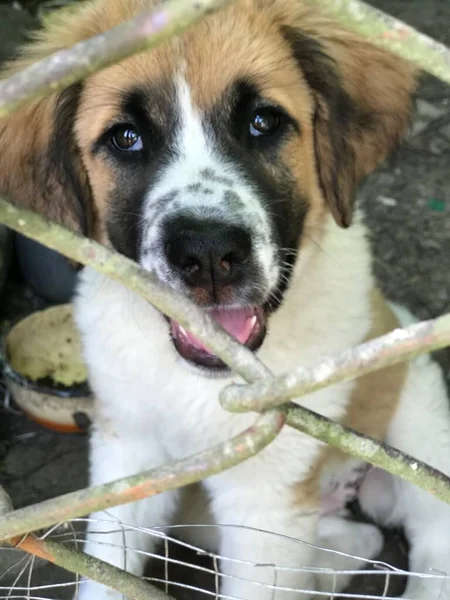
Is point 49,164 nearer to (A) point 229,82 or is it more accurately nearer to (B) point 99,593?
(A) point 229,82

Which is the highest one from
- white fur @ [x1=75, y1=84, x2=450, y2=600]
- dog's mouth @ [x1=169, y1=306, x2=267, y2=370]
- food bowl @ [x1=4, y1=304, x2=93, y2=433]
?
dog's mouth @ [x1=169, y1=306, x2=267, y2=370]

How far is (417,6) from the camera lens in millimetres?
4055

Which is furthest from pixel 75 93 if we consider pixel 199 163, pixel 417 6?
pixel 417 6

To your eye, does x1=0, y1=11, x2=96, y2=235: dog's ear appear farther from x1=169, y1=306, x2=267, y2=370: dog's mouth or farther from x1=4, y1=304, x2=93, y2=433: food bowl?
x1=4, y1=304, x2=93, y2=433: food bowl

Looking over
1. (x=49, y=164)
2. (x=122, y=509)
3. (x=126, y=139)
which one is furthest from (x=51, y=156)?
(x=122, y=509)

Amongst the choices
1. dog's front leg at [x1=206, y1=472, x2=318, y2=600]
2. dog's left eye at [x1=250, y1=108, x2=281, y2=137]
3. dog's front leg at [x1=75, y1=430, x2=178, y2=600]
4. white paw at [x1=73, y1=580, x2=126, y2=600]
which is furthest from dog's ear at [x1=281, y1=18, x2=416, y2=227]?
white paw at [x1=73, y1=580, x2=126, y2=600]

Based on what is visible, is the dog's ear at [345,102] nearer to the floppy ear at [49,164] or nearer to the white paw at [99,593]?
the floppy ear at [49,164]

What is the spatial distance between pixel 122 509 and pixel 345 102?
45.1 inches

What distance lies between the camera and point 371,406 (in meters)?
1.90

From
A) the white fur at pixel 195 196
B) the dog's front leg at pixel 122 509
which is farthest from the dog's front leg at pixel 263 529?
the white fur at pixel 195 196

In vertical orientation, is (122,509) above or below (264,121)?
below

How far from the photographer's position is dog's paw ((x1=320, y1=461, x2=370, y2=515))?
194 cm

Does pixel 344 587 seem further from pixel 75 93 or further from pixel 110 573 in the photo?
pixel 75 93

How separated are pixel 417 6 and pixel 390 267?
1.88 metres
